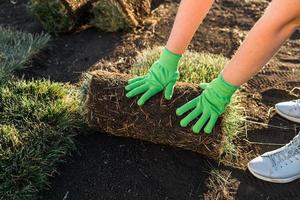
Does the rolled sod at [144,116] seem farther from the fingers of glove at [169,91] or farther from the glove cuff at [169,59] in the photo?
the glove cuff at [169,59]

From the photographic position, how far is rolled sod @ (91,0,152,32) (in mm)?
3367

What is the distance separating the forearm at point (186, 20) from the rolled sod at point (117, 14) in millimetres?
1108

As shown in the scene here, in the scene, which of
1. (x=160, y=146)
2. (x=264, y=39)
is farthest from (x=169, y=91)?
(x=264, y=39)

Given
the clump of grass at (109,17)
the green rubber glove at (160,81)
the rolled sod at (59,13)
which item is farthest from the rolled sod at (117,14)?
the green rubber glove at (160,81)

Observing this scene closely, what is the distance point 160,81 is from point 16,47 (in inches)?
53.3

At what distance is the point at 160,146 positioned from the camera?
8.37 ft

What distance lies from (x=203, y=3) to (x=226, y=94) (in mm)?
455

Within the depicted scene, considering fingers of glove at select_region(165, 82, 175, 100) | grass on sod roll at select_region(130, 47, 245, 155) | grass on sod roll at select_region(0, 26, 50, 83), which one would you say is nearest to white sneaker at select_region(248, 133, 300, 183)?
grass on sod roll at select_region(130, 47, 245, 155)

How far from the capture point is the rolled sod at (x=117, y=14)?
133 inches

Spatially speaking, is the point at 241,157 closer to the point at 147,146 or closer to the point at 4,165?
the point at 147,146

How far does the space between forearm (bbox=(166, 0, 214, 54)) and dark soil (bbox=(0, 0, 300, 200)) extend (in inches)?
22.5

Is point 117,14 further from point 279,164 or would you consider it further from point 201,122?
point 279,164

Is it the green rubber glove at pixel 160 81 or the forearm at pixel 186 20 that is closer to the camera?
the forearm at pixel 186 20

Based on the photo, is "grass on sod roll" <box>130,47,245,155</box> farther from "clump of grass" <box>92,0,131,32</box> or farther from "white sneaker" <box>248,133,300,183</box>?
"clump of grass" <box>92,0,131,32</box>
